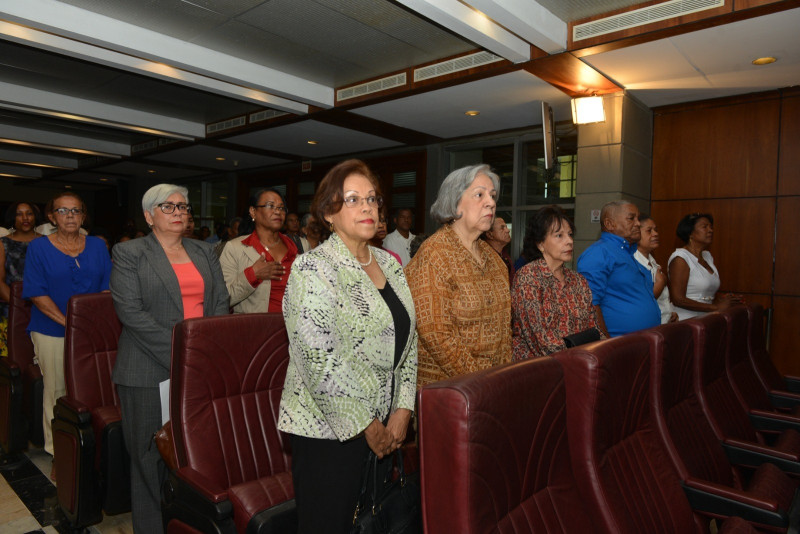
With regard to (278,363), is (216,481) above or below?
below

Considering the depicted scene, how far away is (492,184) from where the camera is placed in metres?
2.01

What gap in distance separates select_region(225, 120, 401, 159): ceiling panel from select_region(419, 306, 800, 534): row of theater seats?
18.7ft

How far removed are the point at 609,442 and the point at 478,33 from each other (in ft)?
10.6

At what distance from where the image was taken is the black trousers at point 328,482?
4.39 feet

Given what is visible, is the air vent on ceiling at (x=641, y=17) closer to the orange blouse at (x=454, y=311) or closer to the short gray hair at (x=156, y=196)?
the orange blouse at (x=454, y=311)

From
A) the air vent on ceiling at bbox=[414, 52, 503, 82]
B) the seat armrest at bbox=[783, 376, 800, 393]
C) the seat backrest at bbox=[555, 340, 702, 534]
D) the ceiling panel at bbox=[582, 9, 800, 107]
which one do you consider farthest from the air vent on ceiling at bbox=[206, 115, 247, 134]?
the seat backrest at bbox=[555, 340, 702, 534]

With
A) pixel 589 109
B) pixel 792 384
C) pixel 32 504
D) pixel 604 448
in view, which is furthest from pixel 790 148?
pixel 32 504

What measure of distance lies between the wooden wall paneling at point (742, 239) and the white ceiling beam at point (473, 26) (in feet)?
8.49

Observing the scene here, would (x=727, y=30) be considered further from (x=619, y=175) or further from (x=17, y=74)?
(x=17, y=74)

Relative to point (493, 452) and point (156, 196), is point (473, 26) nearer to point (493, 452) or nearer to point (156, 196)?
point (156, 196)

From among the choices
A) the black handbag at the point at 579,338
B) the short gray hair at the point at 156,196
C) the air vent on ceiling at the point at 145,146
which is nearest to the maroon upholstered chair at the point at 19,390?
the short gray hair at the point at 156,196

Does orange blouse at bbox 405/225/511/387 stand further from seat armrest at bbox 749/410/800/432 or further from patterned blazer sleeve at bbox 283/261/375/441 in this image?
seat armrest at bbox 749/410/800/432

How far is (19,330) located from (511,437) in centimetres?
342

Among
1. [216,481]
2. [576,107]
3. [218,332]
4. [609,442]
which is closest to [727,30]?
[576,107]
